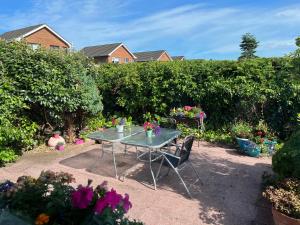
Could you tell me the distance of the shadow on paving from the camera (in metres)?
3.72

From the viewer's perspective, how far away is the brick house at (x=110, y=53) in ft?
121

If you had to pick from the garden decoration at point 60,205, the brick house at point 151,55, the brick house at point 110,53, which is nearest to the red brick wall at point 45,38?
the brick house at point 110,53

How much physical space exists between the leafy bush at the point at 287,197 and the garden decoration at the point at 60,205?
1983mm

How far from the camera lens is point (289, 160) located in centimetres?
379

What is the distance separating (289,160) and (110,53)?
34389 millimetres

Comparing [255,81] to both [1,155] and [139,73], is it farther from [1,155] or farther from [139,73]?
[1,155]

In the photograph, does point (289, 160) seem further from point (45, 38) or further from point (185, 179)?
point (45, 38)

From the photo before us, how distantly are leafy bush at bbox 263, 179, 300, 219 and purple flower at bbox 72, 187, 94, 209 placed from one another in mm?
2327

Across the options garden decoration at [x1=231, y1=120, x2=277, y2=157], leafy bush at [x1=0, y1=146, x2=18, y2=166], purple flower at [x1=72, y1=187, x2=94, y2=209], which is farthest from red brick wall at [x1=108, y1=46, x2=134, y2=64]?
purple flower at [x1=72, y1=187, x2=94, y2=209]

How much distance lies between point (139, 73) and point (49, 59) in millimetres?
3204

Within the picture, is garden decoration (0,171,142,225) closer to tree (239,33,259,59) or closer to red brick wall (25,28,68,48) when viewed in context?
red brick wall (25,28,68,48)

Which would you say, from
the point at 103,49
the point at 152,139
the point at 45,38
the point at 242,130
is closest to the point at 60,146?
the point at 152,139

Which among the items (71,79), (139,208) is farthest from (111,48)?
(139,208)

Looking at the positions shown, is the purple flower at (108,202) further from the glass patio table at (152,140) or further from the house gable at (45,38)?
the house gable at (45,38)
